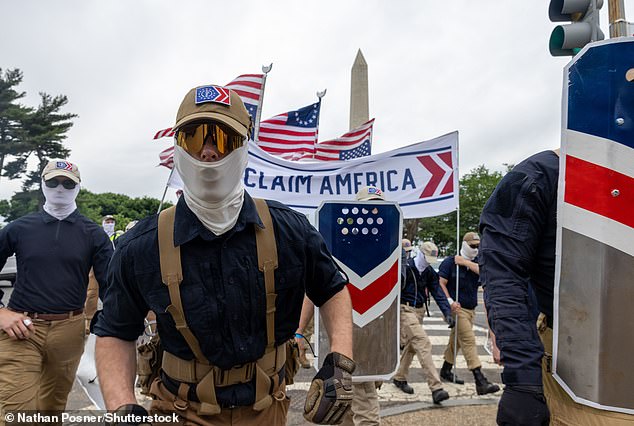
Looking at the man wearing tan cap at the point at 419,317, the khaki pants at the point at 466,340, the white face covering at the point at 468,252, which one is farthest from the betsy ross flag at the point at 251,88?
the khaki pants at the point at 466,340

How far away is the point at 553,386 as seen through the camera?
1944mm

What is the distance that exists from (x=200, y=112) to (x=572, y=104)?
1381mm

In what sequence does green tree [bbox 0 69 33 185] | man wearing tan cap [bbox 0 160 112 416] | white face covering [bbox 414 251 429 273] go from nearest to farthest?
1. man wearing tan cap [bbox 0 160 112 416]
2. white face covering [bbox 414 251 429 273]
3. green tree [bbox 0 69 33 185]

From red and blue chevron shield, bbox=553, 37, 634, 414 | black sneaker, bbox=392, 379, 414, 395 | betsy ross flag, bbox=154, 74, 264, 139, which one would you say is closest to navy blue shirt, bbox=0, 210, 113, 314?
red and blue chevron shield, bbox=553, 37, 634, 414

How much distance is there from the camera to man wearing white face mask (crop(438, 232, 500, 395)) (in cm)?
614

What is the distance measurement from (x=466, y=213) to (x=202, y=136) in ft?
145

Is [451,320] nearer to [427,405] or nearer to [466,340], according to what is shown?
[466,340]

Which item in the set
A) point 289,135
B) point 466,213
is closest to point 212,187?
point 289,135

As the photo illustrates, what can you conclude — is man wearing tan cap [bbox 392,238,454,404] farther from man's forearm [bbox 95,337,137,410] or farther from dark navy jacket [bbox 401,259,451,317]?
man's forearm [bbox 95,337,137,410]

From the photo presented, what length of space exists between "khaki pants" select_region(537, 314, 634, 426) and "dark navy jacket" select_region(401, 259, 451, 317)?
3.95 meters

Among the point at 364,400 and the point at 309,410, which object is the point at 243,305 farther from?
the point at 364,400

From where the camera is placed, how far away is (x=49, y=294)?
149 inches

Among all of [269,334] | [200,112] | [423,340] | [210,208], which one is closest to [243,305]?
[269,334]

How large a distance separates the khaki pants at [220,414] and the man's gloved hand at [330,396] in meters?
0.25
